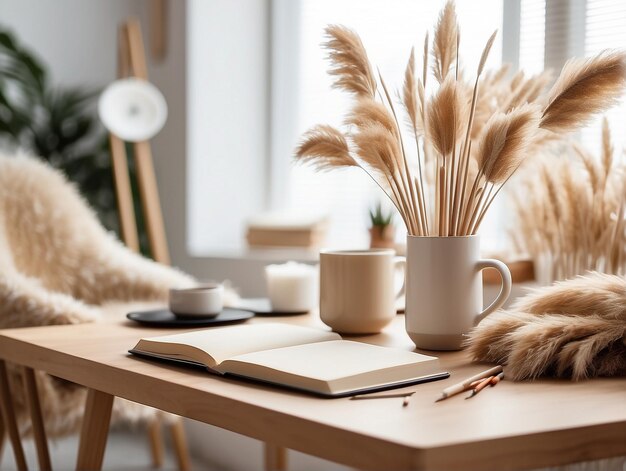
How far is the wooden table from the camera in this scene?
2.54ft

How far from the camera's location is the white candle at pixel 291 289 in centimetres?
174

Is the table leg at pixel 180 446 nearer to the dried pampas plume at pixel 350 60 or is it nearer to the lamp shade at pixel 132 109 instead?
the lamp shade at pixel 132 109

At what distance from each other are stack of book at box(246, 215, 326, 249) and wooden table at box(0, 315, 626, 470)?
1466 millimetres

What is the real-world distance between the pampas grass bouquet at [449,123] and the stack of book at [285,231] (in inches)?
51.9

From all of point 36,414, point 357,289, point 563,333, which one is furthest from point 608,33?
point 36,414

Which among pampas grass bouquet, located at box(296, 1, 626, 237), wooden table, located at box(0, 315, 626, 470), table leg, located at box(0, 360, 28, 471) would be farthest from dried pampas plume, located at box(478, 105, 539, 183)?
table leg, located at box(0, 360, 28, 471)

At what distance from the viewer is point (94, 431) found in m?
1.47

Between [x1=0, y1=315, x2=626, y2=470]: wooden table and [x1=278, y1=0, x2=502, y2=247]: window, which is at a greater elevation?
[x1=278, y1=0, x2=502, y2=247]: window

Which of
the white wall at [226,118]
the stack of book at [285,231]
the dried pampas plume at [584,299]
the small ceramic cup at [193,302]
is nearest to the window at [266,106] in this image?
the white wall at [226,118]

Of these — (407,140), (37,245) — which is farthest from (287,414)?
(407,140)

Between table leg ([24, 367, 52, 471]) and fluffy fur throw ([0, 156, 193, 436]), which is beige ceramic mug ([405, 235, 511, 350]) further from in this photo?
fluffy fur throw ([0, 156, 193, 436])

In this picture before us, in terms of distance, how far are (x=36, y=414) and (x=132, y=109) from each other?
4.09 feet

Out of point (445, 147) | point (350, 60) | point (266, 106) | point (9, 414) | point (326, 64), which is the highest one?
point (326, 64)

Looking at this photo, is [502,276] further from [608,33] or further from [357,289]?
[608,33]
